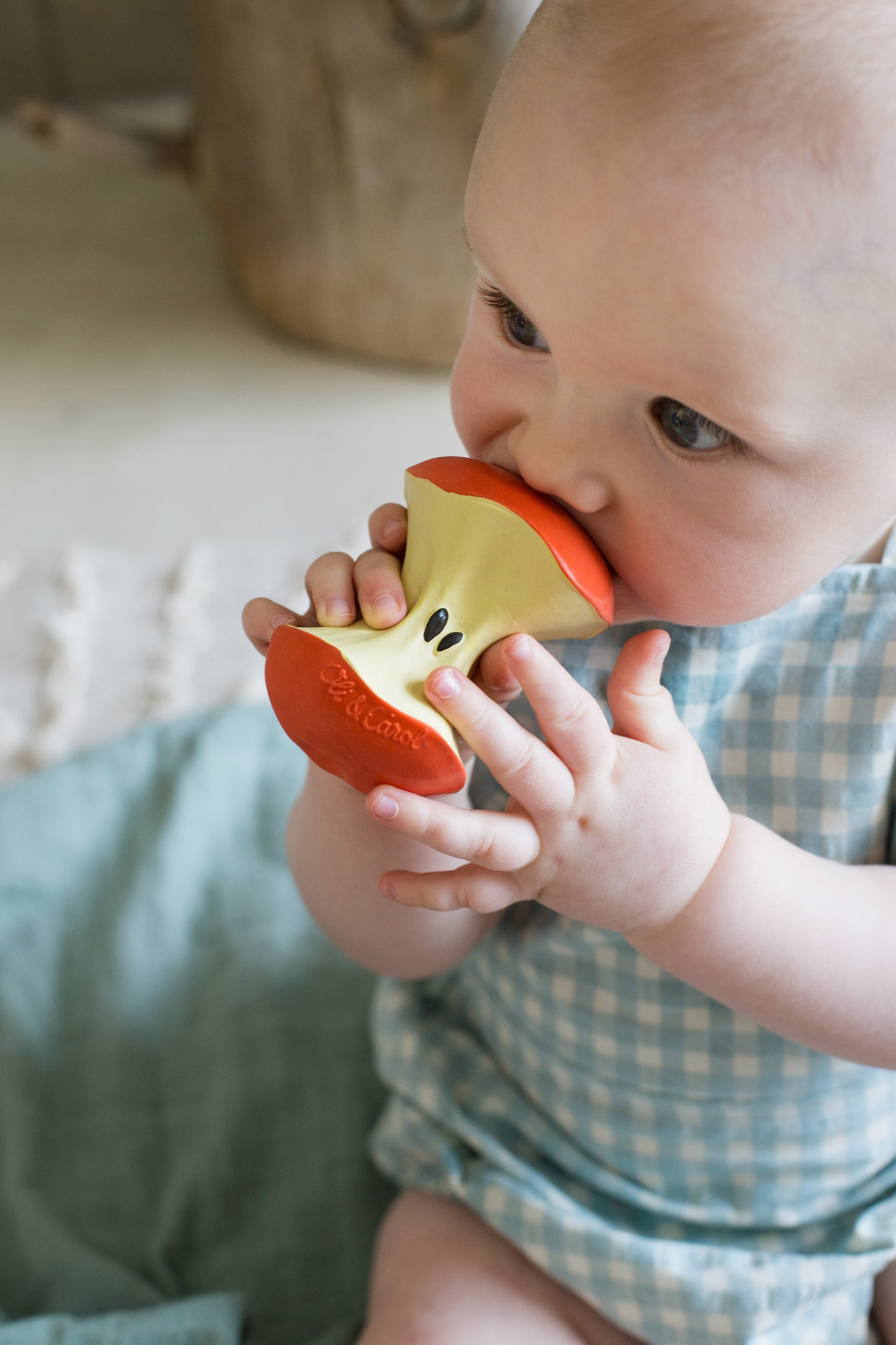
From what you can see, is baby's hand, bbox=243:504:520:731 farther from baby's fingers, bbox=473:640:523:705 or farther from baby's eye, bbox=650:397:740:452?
baby's eye, bbox=650:397:740:452

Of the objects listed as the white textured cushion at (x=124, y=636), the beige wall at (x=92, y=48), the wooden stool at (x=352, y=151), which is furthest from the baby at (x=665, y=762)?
the beige wall at (x=92, y=48)

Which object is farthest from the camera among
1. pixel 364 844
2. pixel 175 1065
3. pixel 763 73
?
pixel 175 1065

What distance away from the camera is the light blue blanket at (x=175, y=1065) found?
0.77 meters

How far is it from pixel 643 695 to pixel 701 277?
0.57 feet

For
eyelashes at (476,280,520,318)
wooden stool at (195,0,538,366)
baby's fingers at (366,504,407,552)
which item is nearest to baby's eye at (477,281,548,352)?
eyelashes at (476,280,520,318)

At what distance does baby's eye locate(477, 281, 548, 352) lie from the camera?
1.65ft

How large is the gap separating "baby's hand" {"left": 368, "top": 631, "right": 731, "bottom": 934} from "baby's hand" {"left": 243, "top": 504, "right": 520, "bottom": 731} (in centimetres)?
3

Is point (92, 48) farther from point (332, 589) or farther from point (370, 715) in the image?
point (370, 715)

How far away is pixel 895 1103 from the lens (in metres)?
0.69

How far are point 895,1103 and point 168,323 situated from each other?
146 cm

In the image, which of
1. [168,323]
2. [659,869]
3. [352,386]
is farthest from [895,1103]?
[168,323]

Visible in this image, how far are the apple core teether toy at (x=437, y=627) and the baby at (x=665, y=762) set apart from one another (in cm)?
1

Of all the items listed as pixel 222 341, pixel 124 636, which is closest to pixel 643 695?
pixel 124 636

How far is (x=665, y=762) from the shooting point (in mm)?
520
